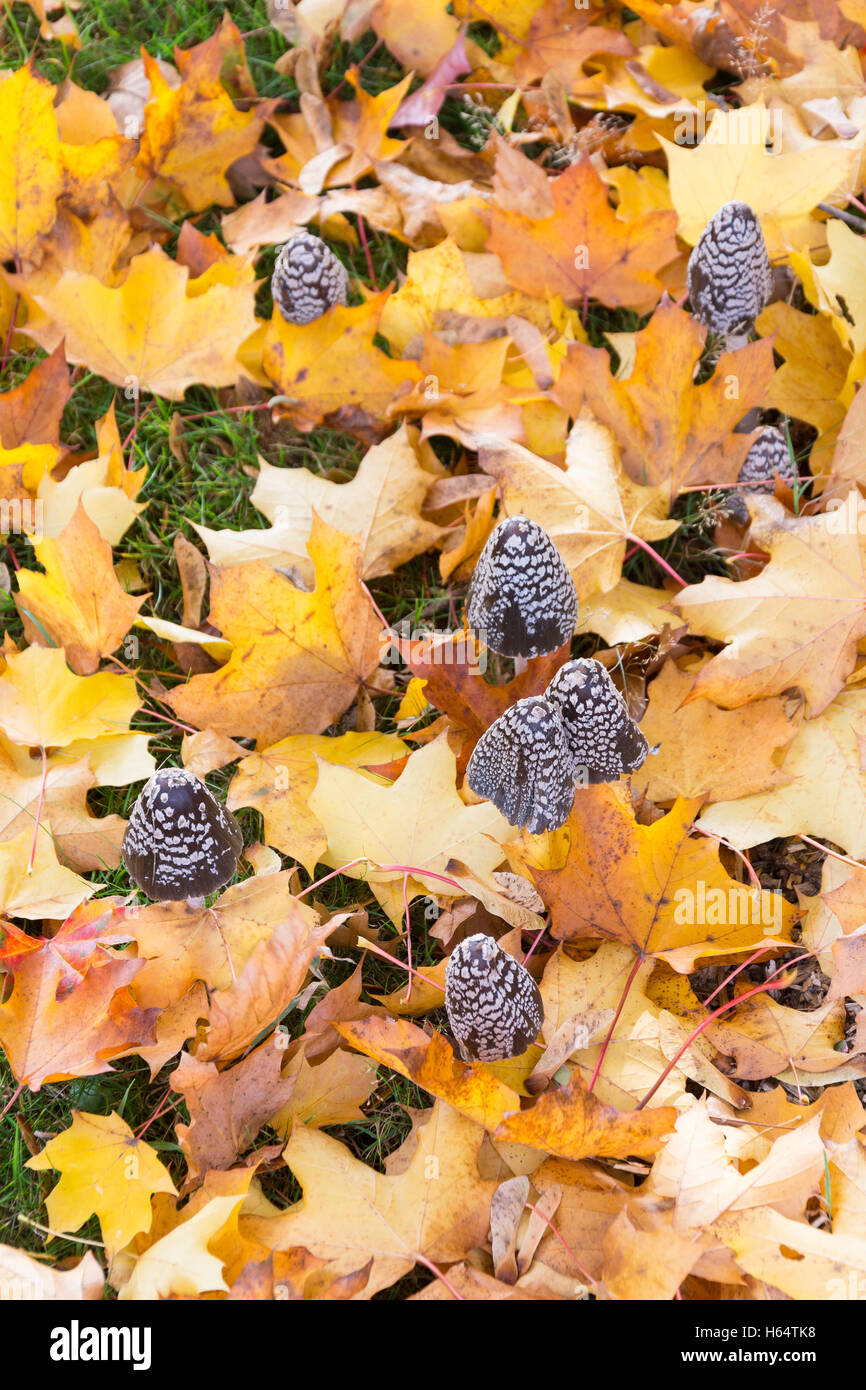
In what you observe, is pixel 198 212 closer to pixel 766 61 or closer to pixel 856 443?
pixel 766 61

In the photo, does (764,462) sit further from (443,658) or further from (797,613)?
(443,658)

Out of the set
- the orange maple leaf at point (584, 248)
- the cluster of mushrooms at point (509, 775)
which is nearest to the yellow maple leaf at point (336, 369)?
A: the orange maple leaf at point (584, 248)

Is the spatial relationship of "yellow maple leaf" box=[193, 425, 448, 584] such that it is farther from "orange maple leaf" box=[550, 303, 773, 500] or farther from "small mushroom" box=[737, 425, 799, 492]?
"small mushroom" box=[737, 425, 799, 492]

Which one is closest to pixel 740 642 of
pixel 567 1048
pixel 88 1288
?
pixel 567 1048

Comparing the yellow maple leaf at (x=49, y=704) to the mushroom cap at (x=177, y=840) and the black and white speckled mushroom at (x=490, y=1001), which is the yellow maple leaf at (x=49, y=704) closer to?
the mushroom cap at (x=177, y=840)

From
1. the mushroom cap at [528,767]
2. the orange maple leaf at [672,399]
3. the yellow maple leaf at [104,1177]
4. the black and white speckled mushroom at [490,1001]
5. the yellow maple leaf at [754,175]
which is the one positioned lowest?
the yellow maple leaf at [104,1177]

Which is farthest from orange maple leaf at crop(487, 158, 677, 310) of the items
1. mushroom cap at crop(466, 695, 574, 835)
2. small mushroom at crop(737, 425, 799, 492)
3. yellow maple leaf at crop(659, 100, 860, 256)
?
mushroom cap at crop(466, 695, 574, 835)
